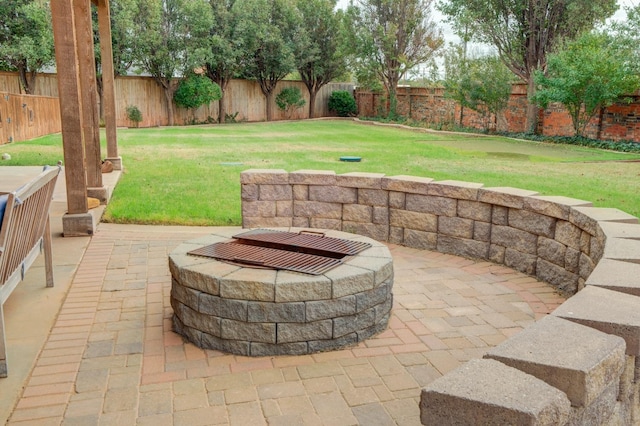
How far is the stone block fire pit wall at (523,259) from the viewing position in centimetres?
176

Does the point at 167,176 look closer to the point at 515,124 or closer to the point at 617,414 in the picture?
the point at 617,414

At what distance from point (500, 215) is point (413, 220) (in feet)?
3.05

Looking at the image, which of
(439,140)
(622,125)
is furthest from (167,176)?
(622,125)

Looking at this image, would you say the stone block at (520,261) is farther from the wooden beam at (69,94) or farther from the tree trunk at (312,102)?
the tree trunk at (312,102)

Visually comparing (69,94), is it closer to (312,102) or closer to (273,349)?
(273,349)

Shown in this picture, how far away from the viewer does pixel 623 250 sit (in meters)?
3.54

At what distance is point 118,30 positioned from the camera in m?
23.1

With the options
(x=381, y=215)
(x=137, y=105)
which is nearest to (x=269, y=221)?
(x=381, y=215)

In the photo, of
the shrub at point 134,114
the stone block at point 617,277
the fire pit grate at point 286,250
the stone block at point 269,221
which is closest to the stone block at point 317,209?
the stone block at point 269,221

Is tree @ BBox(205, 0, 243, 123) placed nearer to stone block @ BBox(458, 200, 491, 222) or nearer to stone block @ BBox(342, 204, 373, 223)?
Answer: stone block @ BBox(342, 204, 373, 223)

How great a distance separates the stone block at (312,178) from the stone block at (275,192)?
11cm

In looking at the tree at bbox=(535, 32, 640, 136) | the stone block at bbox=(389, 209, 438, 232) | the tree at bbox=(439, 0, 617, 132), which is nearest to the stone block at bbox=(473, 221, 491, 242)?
the stone block at bbox=(389, 209, 438, 232)

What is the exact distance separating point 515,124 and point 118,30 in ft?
52.7

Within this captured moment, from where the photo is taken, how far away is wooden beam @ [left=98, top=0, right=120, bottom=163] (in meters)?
9.60
